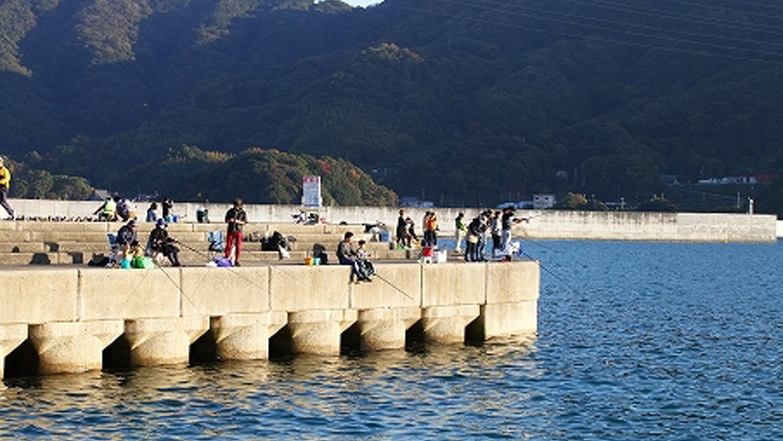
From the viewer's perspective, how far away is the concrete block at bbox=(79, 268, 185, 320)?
950 inches

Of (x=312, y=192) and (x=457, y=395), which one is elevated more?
(x=312, y=192)

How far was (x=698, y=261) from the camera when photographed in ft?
294

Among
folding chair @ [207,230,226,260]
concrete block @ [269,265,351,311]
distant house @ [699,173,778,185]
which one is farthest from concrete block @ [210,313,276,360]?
distant house @ [699,173,778,185]

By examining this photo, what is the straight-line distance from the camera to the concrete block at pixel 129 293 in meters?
24.1

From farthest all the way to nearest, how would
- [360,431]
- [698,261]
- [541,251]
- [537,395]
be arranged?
[541,251], [698,261], [537,395], [360,431]

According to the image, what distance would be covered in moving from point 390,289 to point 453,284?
1.93 metres

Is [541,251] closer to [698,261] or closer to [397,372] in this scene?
[698,261]

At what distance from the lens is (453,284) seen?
99.6 feet

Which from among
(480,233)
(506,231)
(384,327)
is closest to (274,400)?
(384,327)

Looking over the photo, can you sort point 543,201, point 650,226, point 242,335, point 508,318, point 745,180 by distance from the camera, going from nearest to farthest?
point 242,335
point 508,318
point 650,226
point 543,201
point 745,180

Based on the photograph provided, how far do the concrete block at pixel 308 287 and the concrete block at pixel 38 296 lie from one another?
447 cm

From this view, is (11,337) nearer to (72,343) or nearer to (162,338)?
(72,343)

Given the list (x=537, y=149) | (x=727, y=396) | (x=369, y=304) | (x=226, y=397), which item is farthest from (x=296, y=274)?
(x=537, y=149)

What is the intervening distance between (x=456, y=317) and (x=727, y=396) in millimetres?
Result: 6687
